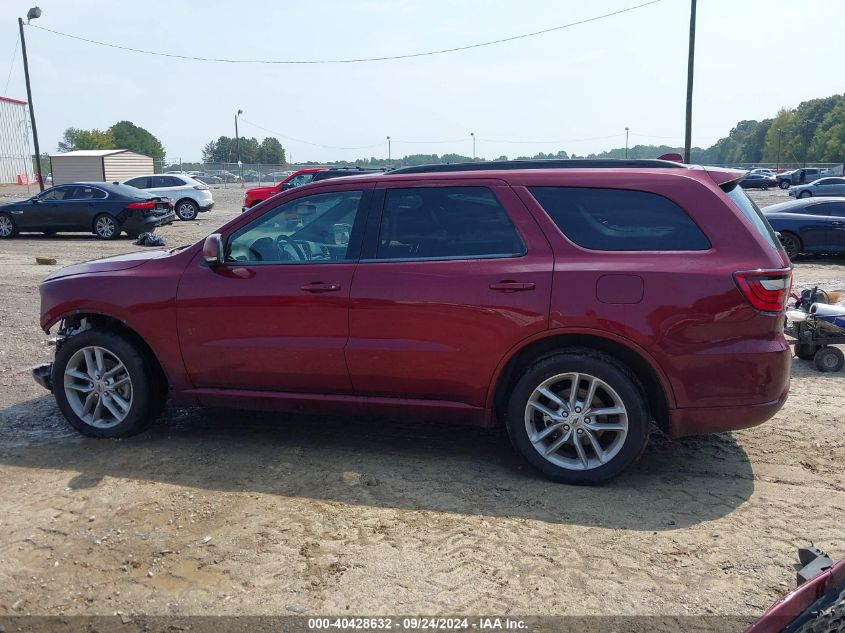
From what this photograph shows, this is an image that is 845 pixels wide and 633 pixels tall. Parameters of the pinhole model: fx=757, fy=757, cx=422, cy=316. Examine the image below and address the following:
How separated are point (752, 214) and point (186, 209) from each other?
25.0 metres

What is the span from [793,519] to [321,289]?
2.95 metres

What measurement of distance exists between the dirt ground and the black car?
15.2m

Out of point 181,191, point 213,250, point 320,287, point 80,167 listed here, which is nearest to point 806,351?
point 320,287

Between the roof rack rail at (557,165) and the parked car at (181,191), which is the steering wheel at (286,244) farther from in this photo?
the parked car at (181,191)

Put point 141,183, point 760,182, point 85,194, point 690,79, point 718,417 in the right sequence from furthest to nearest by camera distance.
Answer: point 760,182 < point 141,183 < point 690,79 < point 85,194 < point 718,417

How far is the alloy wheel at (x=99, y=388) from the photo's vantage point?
16.9 ft

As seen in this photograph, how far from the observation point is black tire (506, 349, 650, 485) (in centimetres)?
426

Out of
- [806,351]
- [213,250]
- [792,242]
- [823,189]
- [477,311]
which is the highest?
[213,250]

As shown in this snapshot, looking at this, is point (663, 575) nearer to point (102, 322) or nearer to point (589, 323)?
point (589, 323)

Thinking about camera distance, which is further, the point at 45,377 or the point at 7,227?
the point at 7,227

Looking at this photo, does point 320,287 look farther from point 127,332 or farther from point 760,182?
point 760,182

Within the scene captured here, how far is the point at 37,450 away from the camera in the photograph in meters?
5.02

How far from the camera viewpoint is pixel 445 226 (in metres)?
4.67

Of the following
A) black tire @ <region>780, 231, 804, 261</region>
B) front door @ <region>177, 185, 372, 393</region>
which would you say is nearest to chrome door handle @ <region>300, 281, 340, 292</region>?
front door @ <region>177, 185, 372, 393</region>
